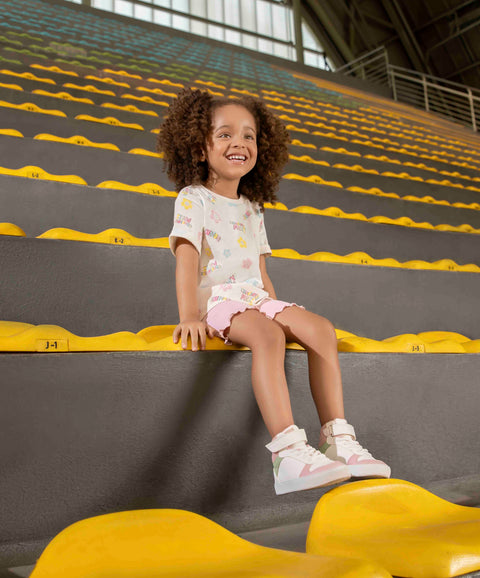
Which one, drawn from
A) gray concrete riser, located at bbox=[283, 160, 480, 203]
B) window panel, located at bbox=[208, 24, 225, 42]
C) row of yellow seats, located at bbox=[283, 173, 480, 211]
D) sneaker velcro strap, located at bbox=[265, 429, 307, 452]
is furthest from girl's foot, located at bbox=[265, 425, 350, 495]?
window panel, located at bbox=[208, 24, 225, 42]

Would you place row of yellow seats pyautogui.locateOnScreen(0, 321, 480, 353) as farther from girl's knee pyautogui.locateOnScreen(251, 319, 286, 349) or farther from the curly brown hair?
the curly brown hair

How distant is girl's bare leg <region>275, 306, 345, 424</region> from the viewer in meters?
0.66

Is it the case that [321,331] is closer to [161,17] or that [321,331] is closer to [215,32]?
[161,17]

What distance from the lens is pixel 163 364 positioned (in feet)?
2.07

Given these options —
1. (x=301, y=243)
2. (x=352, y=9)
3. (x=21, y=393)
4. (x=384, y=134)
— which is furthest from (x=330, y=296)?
(x=352, y=9)

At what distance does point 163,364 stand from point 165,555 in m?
0.24

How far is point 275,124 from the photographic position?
94 centimetres

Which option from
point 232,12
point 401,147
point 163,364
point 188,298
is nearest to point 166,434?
point 163,364

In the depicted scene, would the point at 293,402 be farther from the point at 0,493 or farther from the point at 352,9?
the point at 352,9

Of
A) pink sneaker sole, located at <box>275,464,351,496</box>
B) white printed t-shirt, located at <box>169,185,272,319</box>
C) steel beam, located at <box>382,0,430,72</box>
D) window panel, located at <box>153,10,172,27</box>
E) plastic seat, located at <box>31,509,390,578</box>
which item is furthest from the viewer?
steel beam, located at <box>382,0,430,72</box>

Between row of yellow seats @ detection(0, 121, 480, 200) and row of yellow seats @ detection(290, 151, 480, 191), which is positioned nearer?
row of yellow seats @ detection(0, 121, 480, 200)

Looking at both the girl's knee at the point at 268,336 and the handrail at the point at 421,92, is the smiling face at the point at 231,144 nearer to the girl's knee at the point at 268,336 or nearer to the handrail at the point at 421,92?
the girl's knee at the point at 268,336

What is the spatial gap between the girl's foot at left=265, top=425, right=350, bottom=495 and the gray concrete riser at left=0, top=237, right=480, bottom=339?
0.35 metres

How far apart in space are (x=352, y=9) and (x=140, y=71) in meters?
5.54
